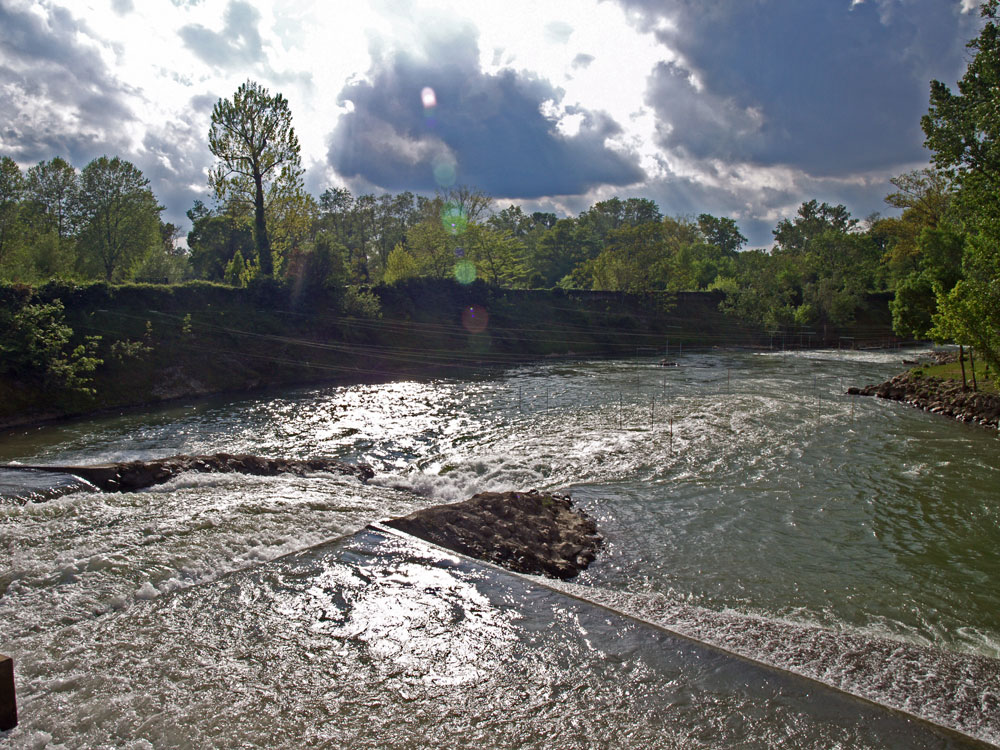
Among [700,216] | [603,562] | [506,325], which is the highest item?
[700,216]

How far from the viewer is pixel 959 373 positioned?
33344mm

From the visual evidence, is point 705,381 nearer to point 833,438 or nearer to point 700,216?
point 833,438

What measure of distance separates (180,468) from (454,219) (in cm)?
6893

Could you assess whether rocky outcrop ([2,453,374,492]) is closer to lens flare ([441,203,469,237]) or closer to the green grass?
the green grass

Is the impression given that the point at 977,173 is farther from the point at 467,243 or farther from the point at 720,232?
the point at 720,232

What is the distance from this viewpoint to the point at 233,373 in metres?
39.8

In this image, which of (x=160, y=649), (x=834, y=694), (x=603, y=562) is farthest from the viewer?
(x=603, y=562)

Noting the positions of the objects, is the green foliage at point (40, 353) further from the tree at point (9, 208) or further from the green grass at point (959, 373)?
the green grass at point (959, 373)

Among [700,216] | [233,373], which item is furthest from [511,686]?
[700,216]

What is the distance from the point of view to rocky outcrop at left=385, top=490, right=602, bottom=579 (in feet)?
36.3

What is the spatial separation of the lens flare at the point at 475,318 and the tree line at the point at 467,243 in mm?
4134

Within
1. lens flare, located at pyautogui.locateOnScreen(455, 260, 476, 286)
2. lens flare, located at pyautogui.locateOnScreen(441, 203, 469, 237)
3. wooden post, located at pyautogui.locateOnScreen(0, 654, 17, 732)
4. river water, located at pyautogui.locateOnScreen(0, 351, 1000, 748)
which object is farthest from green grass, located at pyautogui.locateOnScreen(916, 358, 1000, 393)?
lens flare, located at pyautogui.locateOnScreen(441, 203, 469, 237)

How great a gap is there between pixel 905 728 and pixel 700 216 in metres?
154

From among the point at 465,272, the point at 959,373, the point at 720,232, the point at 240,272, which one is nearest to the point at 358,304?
the point at 240,272
